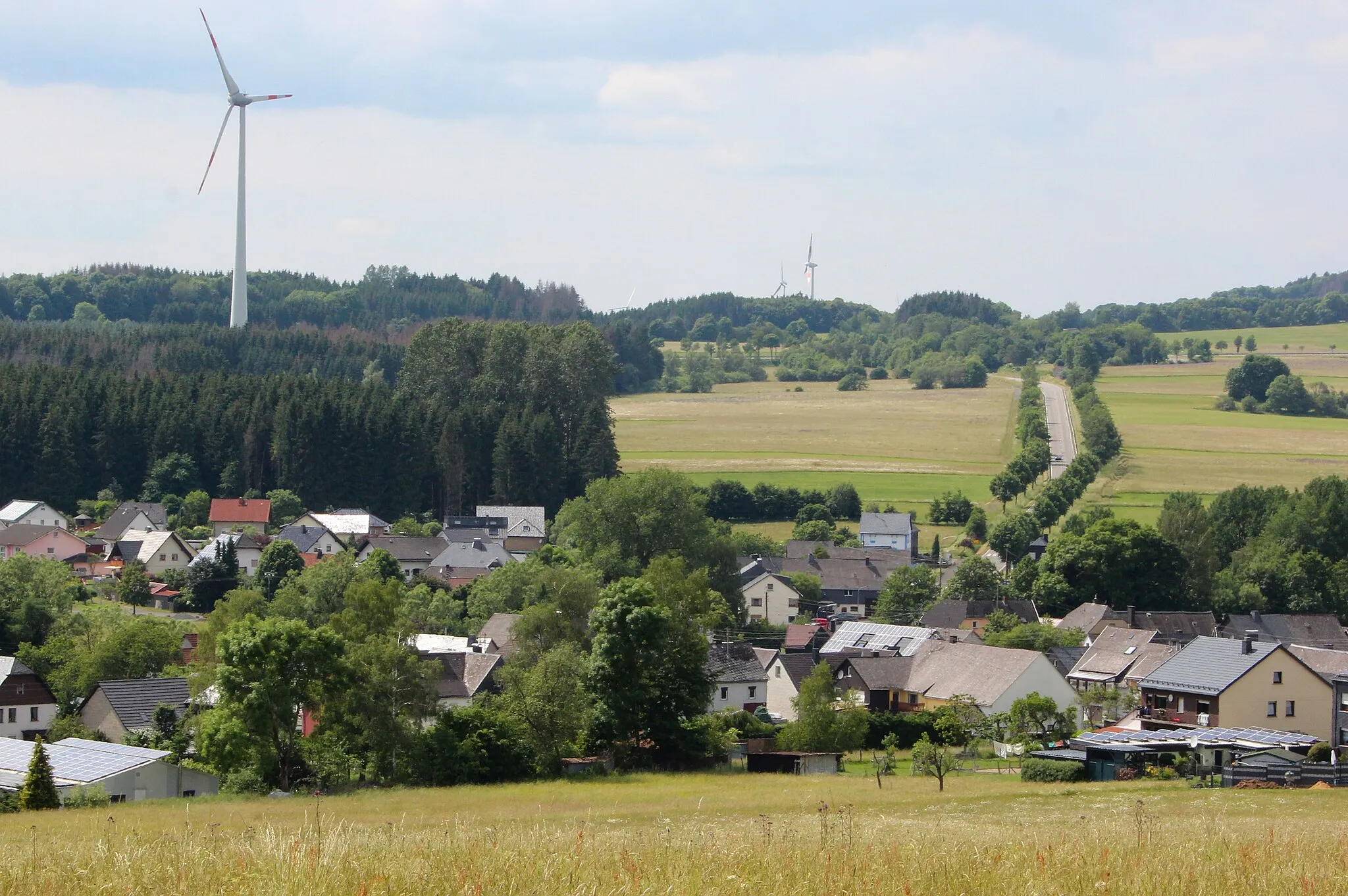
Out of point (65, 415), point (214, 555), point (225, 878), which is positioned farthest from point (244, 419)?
point (225, 878)

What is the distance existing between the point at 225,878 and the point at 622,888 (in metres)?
2.29

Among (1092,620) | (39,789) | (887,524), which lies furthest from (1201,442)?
(39,789)

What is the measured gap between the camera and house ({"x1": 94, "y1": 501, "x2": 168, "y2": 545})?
88.9m

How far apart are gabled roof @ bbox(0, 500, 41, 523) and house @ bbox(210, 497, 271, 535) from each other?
11163mm

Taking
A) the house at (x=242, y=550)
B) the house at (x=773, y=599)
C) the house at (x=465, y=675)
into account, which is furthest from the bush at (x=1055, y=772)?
the house at (x=242, y=550)

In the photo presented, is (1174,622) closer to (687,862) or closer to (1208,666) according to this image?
(1208,666)

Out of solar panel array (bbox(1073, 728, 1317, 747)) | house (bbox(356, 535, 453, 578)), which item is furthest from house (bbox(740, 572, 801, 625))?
solar panel array (bbox(1073, 728, 1317, 747))

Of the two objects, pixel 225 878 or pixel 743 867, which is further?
pixel 743 867

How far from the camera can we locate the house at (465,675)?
4875 cm

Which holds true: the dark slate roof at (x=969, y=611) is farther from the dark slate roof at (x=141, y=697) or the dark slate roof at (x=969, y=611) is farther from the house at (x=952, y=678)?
the dark slate roof at (x=141, y=697)

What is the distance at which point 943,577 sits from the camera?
277ft

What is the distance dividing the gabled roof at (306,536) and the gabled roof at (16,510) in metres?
A: 17.9

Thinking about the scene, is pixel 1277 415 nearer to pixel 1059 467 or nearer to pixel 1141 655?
pixel 1059 467

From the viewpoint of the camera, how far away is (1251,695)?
4588 centimetres
